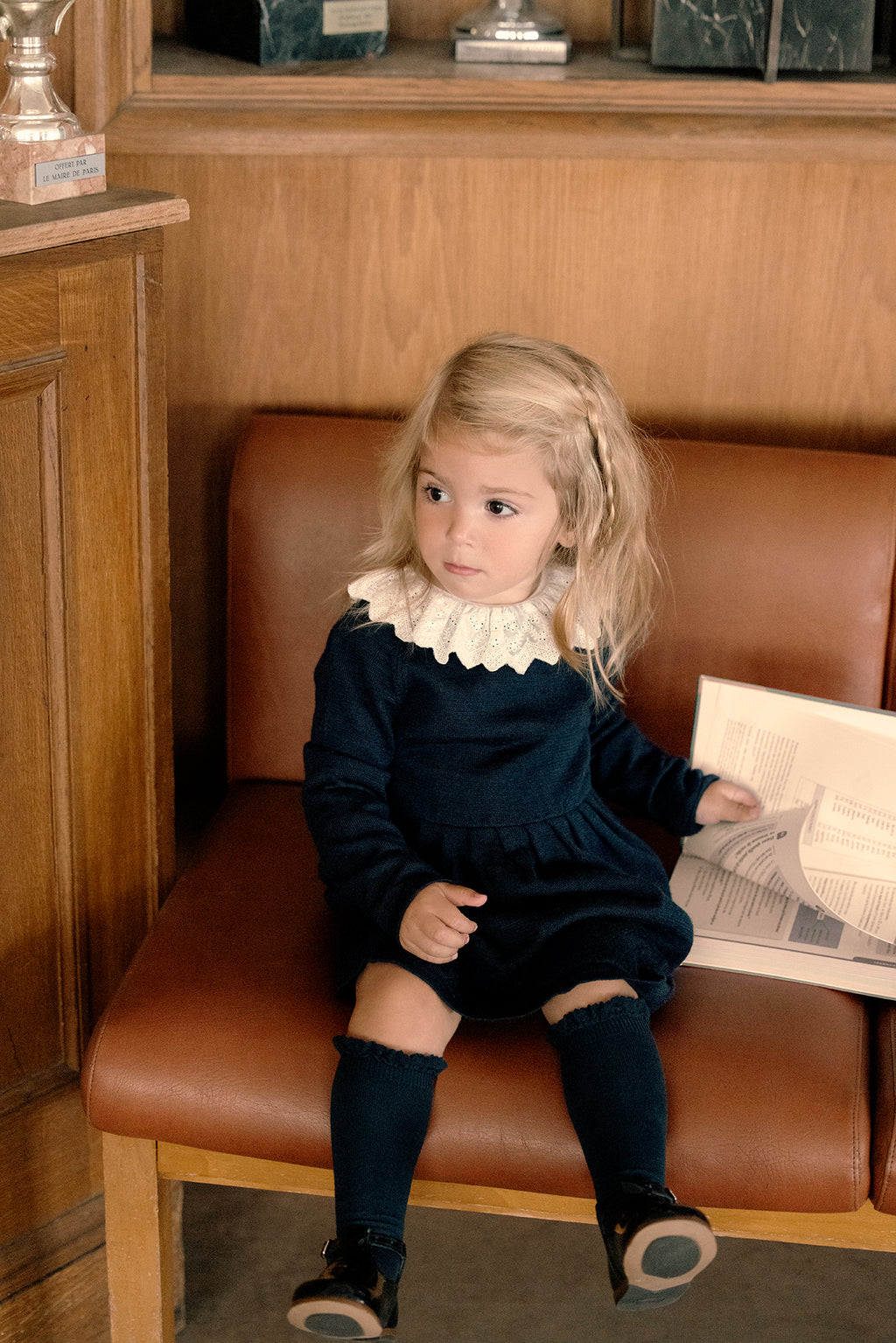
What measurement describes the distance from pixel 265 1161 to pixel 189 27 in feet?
4.51

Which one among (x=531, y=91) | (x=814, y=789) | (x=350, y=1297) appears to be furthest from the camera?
(x=531, y=91)

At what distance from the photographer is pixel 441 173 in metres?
1.70

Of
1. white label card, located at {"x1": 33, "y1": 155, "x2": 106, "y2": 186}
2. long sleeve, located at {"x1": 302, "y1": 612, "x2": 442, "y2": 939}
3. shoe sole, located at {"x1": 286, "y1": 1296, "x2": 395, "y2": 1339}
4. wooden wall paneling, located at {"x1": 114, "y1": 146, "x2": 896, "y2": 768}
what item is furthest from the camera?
wooden wall paneling, located at {"x1": 114, "y1": 146, "x2": 896, "y2": 768}

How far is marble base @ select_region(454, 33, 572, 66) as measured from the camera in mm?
1648

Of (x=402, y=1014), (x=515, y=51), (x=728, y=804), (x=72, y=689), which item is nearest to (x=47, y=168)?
(x=72, y=689)

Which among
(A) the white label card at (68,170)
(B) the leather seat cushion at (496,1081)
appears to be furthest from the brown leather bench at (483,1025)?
(A) the white label card at (68,170)

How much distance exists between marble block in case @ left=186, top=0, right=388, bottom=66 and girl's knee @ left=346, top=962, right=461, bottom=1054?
1.07m

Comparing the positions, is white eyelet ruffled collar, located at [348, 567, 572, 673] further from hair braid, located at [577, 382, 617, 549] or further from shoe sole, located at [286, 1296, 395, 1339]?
shoe sole, located at [286, 1296, 395, 1339]

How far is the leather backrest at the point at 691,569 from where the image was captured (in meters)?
1.60

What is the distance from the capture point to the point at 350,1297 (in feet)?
3.64

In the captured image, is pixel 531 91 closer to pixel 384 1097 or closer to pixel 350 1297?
pixel 384 1097

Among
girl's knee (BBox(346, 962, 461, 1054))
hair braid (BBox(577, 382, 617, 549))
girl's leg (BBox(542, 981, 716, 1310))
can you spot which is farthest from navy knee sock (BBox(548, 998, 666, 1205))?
hair braid (BBox(577, 382, 617, 549))

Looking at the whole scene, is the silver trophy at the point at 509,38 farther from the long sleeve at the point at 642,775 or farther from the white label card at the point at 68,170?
the long sleeve at the point at 642,775

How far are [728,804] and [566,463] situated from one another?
43 centimetres
